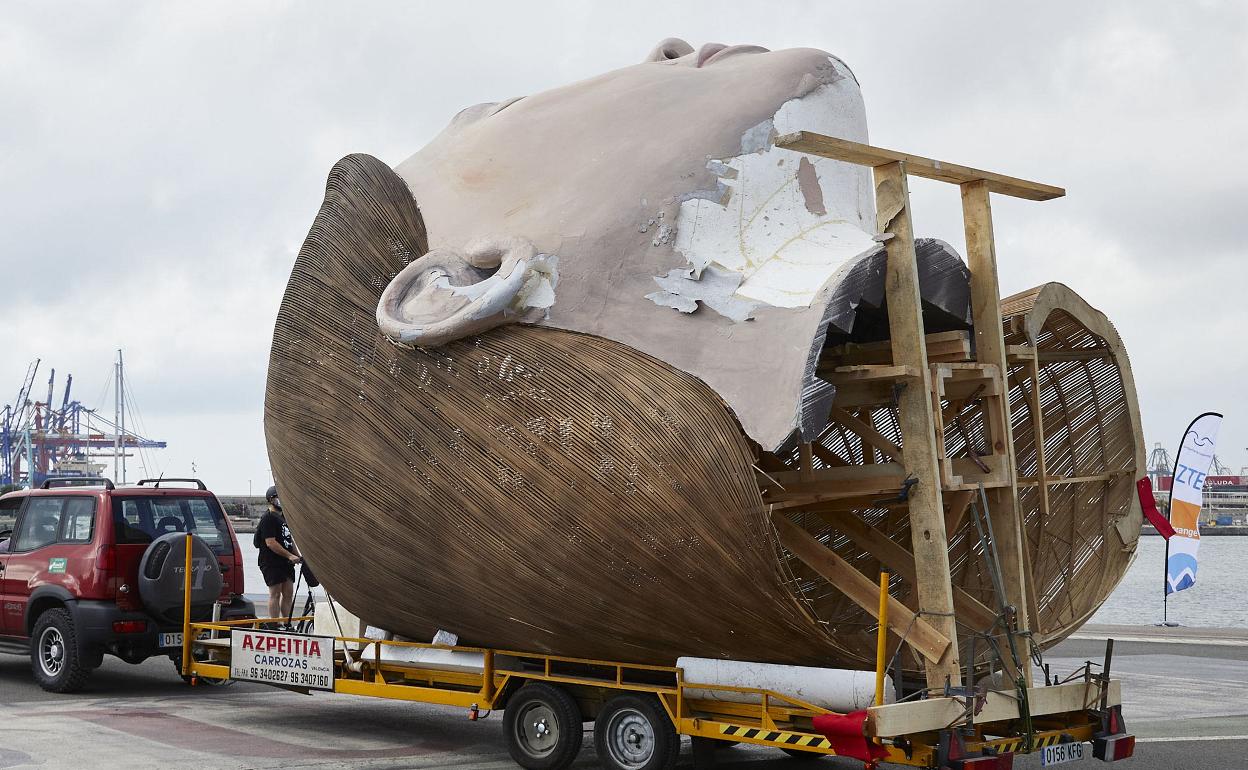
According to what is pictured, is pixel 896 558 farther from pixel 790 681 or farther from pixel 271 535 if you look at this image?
pixel 271 535

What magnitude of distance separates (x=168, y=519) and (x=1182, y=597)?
35.9 m

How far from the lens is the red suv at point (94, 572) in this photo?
1119 centimetres

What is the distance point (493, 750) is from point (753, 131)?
4.40 m

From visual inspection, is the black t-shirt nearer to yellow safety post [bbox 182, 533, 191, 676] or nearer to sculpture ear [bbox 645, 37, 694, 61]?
yellow safety post [bbox 182, 533, 191, 676]

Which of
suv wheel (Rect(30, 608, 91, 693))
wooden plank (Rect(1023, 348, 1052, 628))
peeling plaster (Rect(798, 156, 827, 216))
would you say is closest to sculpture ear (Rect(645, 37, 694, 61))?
peeling plaster (Rect(798, 156, 827, 216))

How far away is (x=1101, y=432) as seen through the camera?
9.23m

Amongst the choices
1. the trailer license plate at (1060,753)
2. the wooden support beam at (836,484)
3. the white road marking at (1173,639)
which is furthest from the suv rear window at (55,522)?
the white road marking at (1173,639)

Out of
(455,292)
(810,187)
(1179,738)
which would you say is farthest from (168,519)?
(1179,738)

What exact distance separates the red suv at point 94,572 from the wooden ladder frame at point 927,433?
595 centimetres

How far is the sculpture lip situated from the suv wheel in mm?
6818

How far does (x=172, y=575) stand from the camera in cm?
1115

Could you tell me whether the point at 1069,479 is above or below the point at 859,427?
below

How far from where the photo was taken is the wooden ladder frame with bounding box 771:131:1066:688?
6965 millimetres

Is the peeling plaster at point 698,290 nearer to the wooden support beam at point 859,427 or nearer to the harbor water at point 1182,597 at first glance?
the wooden support beam at point 859,427
